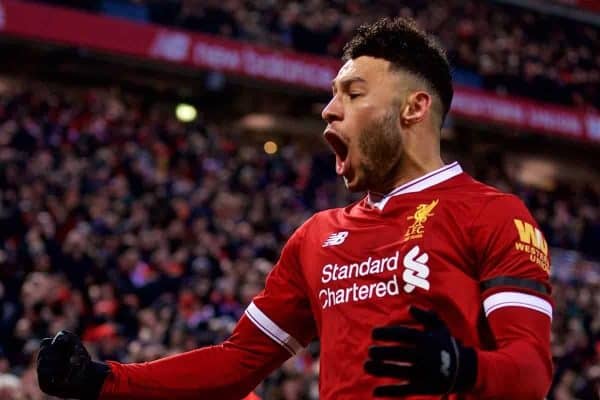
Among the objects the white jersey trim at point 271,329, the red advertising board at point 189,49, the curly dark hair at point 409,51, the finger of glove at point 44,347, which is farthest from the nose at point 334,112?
the red advertising board at point 189,49

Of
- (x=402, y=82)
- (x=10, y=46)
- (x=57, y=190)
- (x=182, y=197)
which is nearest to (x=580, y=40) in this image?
(x=10, y=46)

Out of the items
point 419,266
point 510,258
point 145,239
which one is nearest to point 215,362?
point 419,266

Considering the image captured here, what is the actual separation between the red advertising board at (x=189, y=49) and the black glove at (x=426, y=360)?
1522cm

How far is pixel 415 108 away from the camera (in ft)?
8.27

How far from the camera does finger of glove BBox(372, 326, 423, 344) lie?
1.84 metres

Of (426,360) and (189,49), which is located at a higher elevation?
(426,360)

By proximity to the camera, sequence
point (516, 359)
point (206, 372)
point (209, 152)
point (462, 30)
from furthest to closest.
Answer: point (462, 30) → point (209, 152) → point (206, 372) → point (516, 359)

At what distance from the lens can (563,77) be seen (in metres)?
23.0

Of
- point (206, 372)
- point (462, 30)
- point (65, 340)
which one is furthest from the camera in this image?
point (462, 30)

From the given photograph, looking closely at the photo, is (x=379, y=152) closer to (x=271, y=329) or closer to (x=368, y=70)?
(x=368, y=70)

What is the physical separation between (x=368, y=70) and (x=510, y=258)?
25.4 inches

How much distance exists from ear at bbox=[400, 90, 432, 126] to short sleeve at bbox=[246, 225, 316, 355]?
1.58ft

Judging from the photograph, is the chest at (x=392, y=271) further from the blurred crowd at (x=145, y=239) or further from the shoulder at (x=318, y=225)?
the blurred crowd at (x=145, y=239)

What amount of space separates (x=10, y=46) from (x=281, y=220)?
7.78 metres
